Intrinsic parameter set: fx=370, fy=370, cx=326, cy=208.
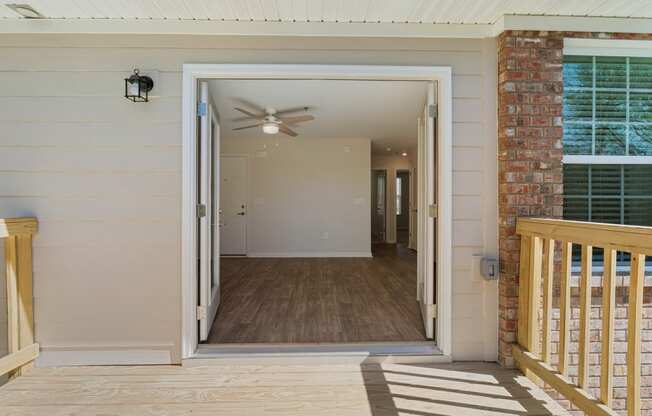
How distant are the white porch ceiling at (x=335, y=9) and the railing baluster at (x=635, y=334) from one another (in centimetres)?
168

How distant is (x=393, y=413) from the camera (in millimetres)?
2023

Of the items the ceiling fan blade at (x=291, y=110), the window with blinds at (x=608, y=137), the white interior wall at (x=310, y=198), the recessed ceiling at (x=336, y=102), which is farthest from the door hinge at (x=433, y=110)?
the white interior wall at (x=310, y=198)

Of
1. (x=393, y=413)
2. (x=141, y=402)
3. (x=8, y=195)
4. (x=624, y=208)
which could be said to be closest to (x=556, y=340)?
(x=624, y=208)

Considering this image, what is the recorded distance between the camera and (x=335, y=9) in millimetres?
2393

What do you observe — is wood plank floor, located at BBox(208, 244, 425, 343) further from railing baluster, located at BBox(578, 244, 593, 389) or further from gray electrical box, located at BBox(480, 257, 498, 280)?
railing baluster, located at BBox(578, 244, 593, 389)

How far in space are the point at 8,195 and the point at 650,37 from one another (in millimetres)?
4640

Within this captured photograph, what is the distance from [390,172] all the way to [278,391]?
8.54 metres

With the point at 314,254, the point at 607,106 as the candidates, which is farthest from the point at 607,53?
the point at 314,254

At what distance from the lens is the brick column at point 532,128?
8.33 ft

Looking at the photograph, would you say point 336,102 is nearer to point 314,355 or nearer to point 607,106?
point 607,106

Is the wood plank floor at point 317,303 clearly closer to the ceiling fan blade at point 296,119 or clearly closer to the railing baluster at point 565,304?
the railing baluster at point 565,304

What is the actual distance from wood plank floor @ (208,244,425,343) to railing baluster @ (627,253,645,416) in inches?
55.4

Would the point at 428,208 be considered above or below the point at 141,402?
above

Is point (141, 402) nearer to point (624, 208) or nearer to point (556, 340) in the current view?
point (556, 340)
